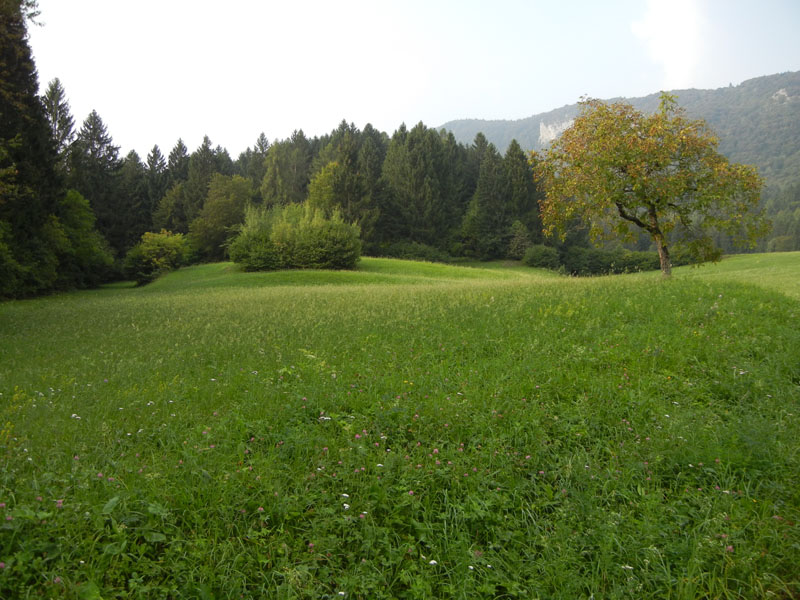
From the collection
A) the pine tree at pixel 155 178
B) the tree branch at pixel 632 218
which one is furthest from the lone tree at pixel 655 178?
the pine tree at pixel 155 178

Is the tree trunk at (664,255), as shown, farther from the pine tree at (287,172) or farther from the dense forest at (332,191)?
the pine tree at (287,172)

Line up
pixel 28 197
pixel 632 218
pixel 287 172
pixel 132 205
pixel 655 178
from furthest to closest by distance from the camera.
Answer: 1. pixel 287 172
2. pixel 132 205
3. pixel 28 197
4. pixel 632 218
5. pixel 655 178

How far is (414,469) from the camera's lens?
148 inches

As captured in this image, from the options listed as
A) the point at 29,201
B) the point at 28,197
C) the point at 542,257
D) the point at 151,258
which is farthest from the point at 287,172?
the point at 28,197

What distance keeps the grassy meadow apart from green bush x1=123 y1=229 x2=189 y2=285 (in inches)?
1514

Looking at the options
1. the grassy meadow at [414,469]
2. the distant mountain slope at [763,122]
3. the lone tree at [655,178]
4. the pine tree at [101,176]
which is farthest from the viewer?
the distant mountain slope at [763,122]

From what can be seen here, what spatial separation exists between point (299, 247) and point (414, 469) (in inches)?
1258

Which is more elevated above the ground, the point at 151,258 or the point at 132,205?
the point at 132,205

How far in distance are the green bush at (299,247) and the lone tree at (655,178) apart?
A: 21.0 m

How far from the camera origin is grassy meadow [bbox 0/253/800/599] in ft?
9.21

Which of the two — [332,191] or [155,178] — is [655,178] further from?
[155,178]

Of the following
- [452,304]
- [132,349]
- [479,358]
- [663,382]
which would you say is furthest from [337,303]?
[663,382]

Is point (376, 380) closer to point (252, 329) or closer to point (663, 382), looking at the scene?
point (663, 382)

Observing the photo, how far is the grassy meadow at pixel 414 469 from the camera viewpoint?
2.81 meters
